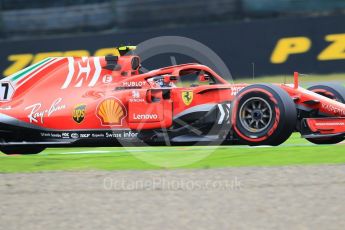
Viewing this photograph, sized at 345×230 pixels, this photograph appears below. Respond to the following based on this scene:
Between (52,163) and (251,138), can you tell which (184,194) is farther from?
(52,163)

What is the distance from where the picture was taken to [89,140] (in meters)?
8.96

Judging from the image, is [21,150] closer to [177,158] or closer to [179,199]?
[177,158]

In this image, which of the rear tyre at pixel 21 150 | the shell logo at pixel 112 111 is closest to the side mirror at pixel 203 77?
the shell logo at pixel 112 111

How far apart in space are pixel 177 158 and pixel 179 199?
2.80m

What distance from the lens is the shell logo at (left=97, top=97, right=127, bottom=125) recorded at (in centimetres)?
877

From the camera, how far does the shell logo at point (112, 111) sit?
28.8 ft

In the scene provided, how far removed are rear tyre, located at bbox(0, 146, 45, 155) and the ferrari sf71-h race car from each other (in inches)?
0.5

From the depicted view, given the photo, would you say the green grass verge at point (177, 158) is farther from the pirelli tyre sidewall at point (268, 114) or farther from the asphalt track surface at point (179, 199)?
the asphalt track surface at point (179, 199)

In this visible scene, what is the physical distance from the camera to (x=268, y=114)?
7.96 metres

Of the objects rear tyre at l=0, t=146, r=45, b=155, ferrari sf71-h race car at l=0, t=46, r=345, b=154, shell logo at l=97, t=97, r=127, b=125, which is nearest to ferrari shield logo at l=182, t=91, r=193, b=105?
ferrari sf71-h race car at l=0, t=46, r=345, b=154

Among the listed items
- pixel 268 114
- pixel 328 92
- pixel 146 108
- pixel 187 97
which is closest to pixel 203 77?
pixel 187 97

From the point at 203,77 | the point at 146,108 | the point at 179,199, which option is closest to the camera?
the point at 179,199

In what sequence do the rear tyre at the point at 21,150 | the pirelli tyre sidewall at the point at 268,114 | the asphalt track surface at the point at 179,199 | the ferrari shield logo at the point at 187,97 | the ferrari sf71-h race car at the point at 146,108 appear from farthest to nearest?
1. the rear tyre at the point at 21,150
2. the ferrari shield logo at the point at 187,97
3. the ferrari sf71-h race car at the point at 146,108
4. the pirelli tyre sidewall at the point at 268,114
5. the asphalt track surface at the point at 179,199

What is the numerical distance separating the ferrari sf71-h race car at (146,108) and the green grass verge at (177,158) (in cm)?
20
